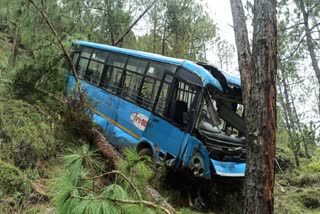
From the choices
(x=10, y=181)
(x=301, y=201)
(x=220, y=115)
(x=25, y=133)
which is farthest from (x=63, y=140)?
(x=301, y=201)

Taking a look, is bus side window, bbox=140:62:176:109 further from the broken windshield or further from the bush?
the bush

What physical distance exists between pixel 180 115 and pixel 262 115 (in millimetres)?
3450

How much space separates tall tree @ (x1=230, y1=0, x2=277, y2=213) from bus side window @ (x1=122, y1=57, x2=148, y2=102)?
14.7 feet

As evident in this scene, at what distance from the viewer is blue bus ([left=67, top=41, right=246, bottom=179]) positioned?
6586 mm

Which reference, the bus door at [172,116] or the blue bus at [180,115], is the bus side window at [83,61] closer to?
the blue bus at [180,115]

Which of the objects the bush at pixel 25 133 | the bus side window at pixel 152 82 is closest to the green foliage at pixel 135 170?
the bush at pixel 25 133

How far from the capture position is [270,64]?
3.62m

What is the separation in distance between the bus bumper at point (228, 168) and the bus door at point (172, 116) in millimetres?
743

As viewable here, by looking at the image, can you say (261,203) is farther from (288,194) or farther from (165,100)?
(288,194)

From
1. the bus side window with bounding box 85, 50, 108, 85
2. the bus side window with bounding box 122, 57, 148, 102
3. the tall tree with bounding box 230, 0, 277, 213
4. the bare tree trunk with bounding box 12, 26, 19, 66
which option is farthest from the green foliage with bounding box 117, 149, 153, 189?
the bus side window with bounding box 85, 50, 108, 85

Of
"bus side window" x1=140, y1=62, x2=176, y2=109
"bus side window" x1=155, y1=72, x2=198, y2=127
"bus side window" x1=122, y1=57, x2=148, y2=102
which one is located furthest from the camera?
"bus side window" x1=122, y1=57, x2=148, y2=102

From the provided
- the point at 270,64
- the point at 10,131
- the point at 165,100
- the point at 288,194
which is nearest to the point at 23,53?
the point at 10,131

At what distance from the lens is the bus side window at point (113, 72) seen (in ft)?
28.8

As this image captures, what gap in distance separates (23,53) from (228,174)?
5.30 m
